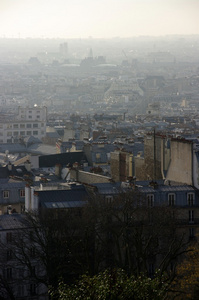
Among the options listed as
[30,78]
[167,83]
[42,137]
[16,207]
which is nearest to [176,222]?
[16,207]

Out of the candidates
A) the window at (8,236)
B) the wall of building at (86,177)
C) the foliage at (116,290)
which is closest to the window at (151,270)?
the window at (8,236)

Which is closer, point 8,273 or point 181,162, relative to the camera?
point 8,273

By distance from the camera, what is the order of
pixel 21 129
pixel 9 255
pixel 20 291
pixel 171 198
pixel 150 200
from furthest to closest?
pixel 21 129
pixel 171 198
pixel 150 200
pixel 9 255
pixel 20 291

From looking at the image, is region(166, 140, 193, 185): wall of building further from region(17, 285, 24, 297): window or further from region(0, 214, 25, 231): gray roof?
region(17, 285, 24, 297): window

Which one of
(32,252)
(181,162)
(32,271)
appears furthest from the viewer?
(181,162)

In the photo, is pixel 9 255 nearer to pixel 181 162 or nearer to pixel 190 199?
pixel 190 199

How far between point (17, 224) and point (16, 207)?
3.53m

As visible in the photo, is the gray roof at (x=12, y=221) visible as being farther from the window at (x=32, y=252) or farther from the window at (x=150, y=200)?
the window at (x=150, y=200)

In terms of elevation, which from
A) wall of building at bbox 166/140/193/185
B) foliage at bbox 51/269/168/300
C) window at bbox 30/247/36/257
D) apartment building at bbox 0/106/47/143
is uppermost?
wall of building at bbox 166/140/193/185

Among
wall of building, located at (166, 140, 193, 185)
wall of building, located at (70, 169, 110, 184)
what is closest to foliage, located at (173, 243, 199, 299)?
wall of building, located at (166, 140, 193, 185)

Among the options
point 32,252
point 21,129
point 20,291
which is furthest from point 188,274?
point 21,129

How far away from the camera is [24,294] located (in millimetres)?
15469

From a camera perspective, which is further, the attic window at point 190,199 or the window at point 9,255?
the attic window at point 190,199

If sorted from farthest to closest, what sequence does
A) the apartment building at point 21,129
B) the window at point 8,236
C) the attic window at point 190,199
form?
1. the apartment building at point 21,129
2. the attic window at point 190,199
3. the window at point 8,236
